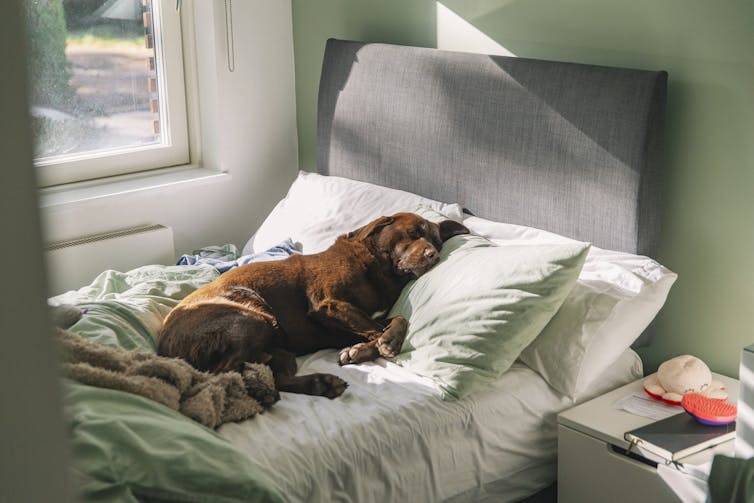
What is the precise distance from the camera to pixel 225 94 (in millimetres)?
3428

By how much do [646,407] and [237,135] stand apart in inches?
80.1

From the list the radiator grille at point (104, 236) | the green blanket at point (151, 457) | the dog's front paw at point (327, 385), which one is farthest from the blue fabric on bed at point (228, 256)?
the green blanket at point (151, 457)

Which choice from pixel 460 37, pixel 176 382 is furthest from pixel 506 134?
pixel 176 382

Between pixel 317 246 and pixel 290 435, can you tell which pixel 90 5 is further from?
pixel 290 435

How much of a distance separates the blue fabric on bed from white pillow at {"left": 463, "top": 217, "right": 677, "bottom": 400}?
93 centimetres

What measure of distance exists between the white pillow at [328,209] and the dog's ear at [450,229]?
0.12 m

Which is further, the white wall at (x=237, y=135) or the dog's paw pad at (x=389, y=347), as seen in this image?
the white wall at (x=237, y=135)

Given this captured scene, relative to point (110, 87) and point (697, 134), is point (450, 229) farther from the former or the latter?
point (110, 87)

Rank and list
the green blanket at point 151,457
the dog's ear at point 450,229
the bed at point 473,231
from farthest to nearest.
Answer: the dog's ear at point 450,229, the bed at point 473,231, the green blanket at point 151,457

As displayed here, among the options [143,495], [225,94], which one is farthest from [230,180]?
[143,495]

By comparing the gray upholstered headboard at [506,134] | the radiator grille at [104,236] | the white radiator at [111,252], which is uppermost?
the gray upholstered headboard at [506,134]

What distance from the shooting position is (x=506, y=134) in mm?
2580

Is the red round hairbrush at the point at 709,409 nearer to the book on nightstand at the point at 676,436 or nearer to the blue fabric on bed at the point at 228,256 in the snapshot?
the book on nightstand at the point at 676,436

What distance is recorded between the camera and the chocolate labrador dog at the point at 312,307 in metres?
2.10
